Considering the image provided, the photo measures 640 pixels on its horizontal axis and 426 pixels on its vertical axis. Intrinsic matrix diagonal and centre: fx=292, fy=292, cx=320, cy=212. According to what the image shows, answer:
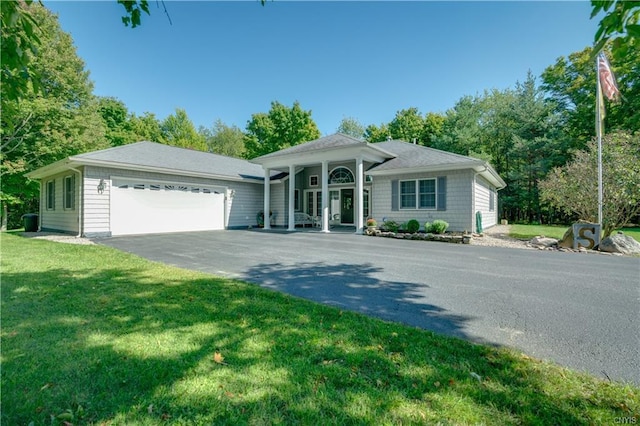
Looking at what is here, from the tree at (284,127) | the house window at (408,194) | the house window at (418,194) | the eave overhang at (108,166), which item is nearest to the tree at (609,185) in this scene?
the house window at (418,194)

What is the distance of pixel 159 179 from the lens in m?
13.2

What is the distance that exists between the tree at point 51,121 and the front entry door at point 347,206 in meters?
16.3

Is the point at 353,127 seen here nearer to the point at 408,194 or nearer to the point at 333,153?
the point at 333,153

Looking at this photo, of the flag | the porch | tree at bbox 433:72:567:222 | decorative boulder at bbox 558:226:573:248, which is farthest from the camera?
tree at bbox 433:72:567:222

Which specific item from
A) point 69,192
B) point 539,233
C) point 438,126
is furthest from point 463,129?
point 69,192

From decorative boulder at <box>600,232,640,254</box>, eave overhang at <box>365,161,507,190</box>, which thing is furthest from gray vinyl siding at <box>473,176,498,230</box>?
decorative boulder at <box>600,232,640,254</box>

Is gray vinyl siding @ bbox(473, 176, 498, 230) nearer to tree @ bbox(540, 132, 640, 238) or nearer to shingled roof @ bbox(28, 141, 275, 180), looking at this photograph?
tree @ bbox(540, 132, 640, 238)

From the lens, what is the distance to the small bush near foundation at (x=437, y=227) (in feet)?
37.6

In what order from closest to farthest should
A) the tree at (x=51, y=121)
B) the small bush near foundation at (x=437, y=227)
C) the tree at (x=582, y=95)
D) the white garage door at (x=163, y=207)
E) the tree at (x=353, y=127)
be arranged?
1. the small bush near foundation at (x=437, y=227)
2. the white garage door at (x=163, y=207)
3. the tree at (x=51, y=121)
4. the tree at (x=582, y=95)
5. the tree at (x=353, y=127)

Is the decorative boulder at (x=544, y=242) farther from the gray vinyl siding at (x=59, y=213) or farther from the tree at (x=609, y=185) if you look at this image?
the gray vinyl siding at (x=59, y=213)

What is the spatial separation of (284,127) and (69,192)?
23.1 m

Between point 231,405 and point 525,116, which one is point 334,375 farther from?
point 525,116

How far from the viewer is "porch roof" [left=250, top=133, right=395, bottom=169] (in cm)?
1310

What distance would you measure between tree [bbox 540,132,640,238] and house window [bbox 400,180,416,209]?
508cm
